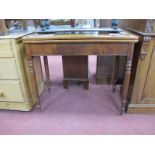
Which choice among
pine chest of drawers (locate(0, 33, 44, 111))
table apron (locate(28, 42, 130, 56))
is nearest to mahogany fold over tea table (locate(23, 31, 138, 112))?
table apron (locate(28, 42, 130, 56))

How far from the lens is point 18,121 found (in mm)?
1354

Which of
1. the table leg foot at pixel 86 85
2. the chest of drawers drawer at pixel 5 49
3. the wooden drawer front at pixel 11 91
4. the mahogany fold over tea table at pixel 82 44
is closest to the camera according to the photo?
the mahogany fold over tea table at pixel 82 44

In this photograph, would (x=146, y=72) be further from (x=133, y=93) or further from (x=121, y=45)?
(x=121, y=45)

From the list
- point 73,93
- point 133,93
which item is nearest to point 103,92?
point 73,93

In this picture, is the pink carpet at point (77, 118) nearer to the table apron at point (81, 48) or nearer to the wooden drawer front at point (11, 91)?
the wooden drawer front at point (11, 91)

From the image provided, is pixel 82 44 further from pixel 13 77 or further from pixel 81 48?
pixel 13 77

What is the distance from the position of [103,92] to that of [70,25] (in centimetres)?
93

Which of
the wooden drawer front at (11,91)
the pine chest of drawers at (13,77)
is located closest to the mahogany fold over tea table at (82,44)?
the pine chest of drawers at (13,77)

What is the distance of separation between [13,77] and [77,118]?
0.70 meters

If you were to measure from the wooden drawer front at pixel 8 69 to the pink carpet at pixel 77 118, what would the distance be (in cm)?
40

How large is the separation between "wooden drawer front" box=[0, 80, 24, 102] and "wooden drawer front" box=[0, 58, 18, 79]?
52 millimetres

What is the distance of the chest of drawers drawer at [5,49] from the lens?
3.82 feet

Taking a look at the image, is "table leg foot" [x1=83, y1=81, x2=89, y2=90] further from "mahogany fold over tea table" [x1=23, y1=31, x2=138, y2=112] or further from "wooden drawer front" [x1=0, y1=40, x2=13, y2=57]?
"wooden drawer front" [x1=0, y1=40, x2=13, y2=57]

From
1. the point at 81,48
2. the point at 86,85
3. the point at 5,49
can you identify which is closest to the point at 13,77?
the point at 5,49
